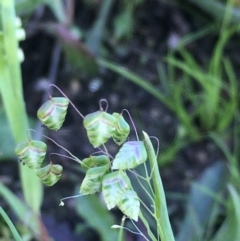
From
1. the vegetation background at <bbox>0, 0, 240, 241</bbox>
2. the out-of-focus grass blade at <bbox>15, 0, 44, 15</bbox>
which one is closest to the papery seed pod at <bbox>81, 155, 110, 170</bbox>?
the vegetation background at <bbox>0, 0, 240, 241</bbox>

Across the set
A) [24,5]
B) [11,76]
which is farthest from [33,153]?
[24,5]

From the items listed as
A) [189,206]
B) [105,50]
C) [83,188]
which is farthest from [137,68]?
[83,188]

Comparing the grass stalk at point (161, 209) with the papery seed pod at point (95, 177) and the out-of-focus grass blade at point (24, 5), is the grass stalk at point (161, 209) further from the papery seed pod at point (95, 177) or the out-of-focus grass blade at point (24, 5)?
the out-of-focus grass blade at point (24, 5)

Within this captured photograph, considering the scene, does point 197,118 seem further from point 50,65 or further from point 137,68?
point 50,65

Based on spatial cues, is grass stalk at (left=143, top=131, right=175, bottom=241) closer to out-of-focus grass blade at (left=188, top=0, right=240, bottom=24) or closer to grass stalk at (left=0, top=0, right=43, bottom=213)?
grass stalk at (left=0, top=0, right=43, bottom=213)

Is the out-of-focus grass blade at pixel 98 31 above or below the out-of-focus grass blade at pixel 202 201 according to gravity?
above

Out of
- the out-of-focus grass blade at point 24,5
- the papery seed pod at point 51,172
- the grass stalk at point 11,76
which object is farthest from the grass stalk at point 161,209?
the out-of-focus grass blade at point 24,5
